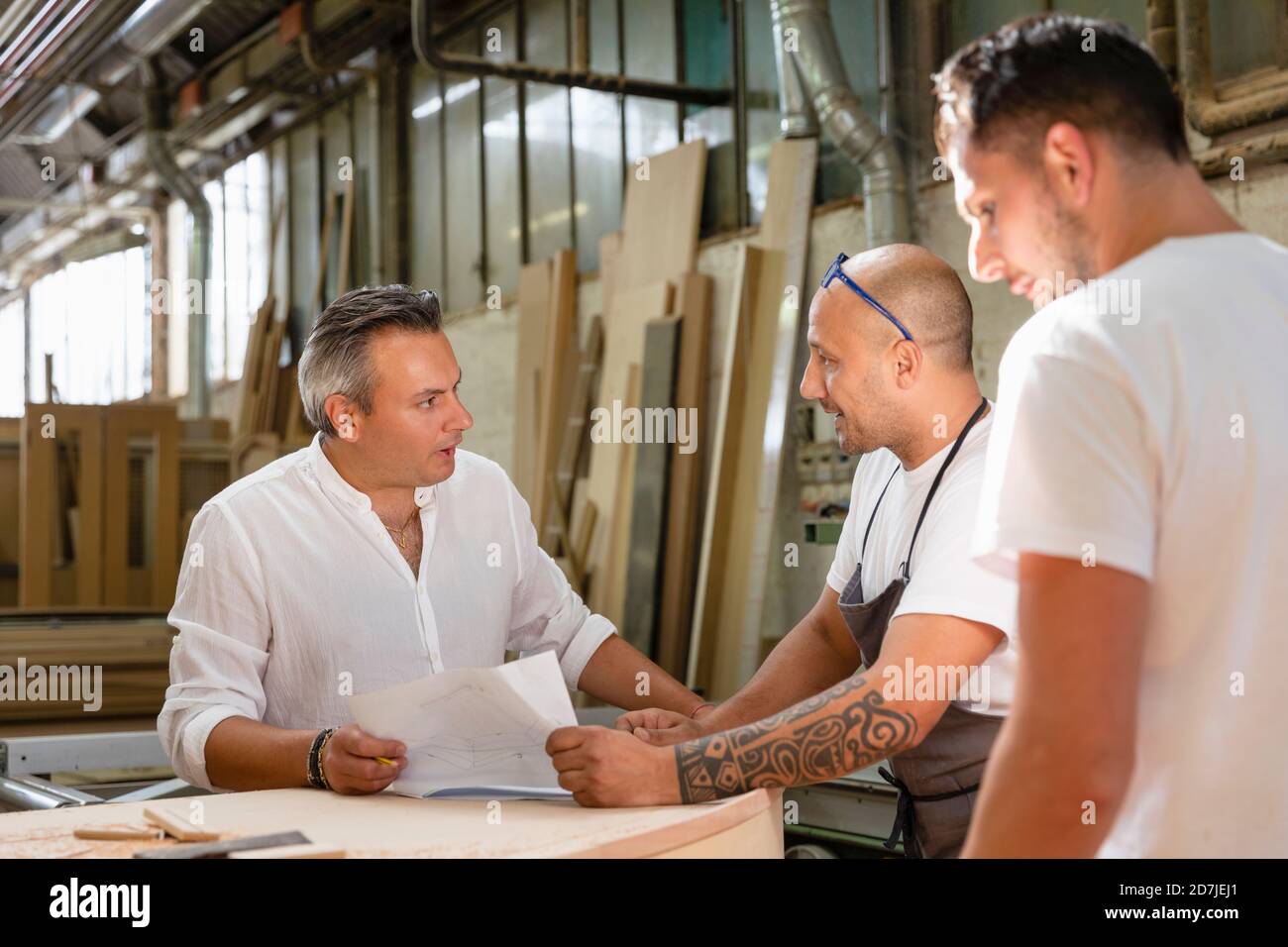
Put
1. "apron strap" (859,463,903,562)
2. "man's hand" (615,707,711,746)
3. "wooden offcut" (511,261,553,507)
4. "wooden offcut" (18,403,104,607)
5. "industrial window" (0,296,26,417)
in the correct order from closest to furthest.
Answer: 1. "man's hand" (615,707,711,746)
2. "apron strap" (859,463,903,562)
3. "wooden offcut" (18,403,104,607)
4. "wooden offcut" (511,261,553,507)
5. "industrial window" (0,296,26,417)

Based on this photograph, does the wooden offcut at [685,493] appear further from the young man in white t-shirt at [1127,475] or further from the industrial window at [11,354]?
the industrial window at [11,354]

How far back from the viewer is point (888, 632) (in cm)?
215

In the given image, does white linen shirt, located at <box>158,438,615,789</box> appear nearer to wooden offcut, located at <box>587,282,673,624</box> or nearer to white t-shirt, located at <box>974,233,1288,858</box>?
white t-shirt, located at <box>974,233,1288,858</box>

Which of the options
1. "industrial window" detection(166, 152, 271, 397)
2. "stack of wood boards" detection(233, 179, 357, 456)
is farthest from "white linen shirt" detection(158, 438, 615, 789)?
"industrial window" detection(166, 152, 271, 397)

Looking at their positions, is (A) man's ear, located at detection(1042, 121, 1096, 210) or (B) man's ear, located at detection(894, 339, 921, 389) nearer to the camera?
(A) man's ear, located at detection(1042, 121, 1096, 210)

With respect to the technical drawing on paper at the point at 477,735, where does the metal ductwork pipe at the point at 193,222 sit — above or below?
above

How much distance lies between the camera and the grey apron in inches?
89.7

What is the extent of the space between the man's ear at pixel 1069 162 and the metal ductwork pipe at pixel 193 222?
38.7 ft

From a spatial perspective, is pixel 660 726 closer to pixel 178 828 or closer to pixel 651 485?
pixel 178 828

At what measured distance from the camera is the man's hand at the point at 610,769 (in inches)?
80.0

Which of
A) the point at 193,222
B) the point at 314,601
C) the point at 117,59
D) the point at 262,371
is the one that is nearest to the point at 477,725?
the point at 314,601

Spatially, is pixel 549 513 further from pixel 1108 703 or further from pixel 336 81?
pixel 1108 703

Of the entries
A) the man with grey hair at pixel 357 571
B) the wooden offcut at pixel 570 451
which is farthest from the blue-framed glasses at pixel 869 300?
the wooden offcut at pixel 570 451

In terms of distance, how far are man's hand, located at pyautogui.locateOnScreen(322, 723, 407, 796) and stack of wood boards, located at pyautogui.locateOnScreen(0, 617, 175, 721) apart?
11.0 ft
